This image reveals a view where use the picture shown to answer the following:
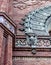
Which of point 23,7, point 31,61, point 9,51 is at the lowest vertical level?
point 31,61

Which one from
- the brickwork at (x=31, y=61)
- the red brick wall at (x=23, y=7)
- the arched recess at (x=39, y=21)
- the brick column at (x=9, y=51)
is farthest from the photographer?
the red brick wall at (x=23, y=7)

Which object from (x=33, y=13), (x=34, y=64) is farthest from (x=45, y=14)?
(x=34, y=64)

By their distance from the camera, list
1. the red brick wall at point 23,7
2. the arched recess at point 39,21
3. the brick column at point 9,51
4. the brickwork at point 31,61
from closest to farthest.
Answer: the brick column at point 9,51 < the brickwork at point 31,61 < the arched recess at point 39,21 < the red brick wall at point 23,7

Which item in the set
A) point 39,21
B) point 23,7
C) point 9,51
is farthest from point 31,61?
point 23,7

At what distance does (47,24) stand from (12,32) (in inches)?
70.4

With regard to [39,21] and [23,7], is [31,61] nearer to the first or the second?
[39,21]

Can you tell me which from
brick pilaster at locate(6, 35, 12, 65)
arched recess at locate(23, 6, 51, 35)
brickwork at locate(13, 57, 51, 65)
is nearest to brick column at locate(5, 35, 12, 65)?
brick pilaster at locate(6, 35, 12, 65)

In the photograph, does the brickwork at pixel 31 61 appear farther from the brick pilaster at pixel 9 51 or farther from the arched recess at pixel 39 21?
the arched recess at pixel 39 21

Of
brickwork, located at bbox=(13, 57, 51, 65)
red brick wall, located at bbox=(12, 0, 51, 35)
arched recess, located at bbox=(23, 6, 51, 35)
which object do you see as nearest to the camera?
brickwork, located at bbox=(13, 57, 51, 65)

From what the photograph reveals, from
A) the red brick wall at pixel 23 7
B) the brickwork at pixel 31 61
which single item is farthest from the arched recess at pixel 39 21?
the brickwork at pixel 31 61

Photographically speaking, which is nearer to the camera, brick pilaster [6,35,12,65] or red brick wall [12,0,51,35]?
brick pilaster [6,35,12,65]

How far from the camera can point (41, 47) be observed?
373 inches

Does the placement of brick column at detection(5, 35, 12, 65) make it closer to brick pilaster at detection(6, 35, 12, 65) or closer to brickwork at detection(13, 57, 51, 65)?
brick pilaster at detection(6, 35, 12, 65)

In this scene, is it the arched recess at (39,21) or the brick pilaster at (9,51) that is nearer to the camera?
the brick pilaster at (9,51)
